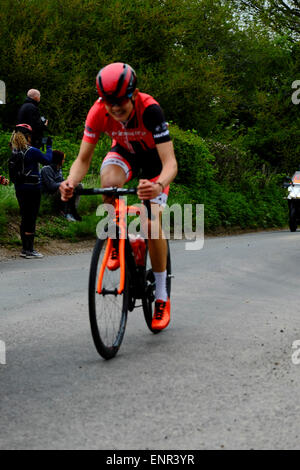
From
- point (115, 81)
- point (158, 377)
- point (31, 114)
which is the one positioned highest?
point (31, 114)

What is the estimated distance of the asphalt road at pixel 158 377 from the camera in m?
3.84

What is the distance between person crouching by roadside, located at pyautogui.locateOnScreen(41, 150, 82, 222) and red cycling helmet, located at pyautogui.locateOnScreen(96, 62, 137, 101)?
29.3ft

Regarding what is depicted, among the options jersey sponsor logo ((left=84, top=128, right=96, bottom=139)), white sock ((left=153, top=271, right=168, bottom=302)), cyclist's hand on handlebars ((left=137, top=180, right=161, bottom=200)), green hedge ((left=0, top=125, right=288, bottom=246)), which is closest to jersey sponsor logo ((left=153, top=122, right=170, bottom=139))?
jersey sponsor logo ((left=84, top=128, right=96, bottom=139))

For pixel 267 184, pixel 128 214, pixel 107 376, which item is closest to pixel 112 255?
pixel 128 214

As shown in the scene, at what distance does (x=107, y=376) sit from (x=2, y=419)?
0.97 m

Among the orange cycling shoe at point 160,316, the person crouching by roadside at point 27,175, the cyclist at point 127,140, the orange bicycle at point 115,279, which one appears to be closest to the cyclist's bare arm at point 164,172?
the cyclist at point 127,140

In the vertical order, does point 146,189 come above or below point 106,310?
above

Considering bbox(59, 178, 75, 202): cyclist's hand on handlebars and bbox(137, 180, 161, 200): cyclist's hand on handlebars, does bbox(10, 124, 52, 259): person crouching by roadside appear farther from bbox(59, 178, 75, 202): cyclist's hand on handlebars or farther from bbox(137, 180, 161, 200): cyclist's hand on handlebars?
bbox(137, 180, 161, 200): cyclist's hand on handlebars

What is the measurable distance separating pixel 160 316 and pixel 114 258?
102cm

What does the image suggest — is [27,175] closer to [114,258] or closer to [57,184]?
[57,184]

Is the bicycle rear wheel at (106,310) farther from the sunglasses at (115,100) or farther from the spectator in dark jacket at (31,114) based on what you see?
the spectator in dark jacket at (31,114)

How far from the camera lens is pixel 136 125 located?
5387mm

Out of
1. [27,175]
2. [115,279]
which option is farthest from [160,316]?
[27,175]

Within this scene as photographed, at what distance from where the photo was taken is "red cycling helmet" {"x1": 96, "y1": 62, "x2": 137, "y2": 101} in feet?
16.3
